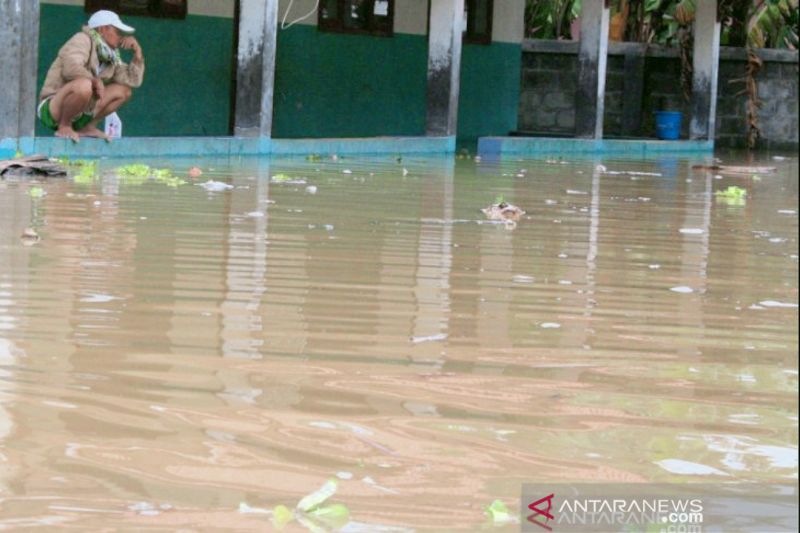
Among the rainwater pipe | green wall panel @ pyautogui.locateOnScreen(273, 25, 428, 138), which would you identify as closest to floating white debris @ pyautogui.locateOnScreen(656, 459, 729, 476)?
the rainwater pipe

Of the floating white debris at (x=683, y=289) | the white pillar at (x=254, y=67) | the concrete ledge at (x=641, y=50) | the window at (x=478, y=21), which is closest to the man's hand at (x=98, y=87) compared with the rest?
the white pillar at (x=254, y=67)

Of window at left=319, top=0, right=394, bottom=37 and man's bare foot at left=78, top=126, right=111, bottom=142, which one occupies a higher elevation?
window at left=319, top=0, right=394, bottom=37

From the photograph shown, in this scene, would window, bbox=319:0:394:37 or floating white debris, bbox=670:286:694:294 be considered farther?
window, bbox=319:0:394:37

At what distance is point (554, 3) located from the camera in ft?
91.4

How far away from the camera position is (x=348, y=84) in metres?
20.4

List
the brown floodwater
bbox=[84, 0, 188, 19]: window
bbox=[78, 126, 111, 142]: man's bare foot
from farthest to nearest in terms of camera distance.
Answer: bbox=[84, 0, 188, 19]: window < bbox=[78, 126, 111, 142]: man's bare foot < the brown floodwater

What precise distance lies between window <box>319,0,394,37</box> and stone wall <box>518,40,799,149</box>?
15.8 feet

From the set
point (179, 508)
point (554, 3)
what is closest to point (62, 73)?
point (179, 508)

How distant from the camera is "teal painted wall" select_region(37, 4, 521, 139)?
57.2ft

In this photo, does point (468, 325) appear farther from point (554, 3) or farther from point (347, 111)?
point (554, 3)

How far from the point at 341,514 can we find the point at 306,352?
5.92 ft

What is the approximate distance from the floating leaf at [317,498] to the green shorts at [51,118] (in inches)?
438

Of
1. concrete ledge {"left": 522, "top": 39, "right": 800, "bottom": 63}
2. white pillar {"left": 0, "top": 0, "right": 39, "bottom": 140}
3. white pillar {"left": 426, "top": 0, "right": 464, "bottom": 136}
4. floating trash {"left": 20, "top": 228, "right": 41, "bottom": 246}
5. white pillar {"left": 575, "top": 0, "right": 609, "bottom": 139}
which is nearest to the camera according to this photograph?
floating trash {"left": 20, "top": 228, "right": 41, "bottom": 246}

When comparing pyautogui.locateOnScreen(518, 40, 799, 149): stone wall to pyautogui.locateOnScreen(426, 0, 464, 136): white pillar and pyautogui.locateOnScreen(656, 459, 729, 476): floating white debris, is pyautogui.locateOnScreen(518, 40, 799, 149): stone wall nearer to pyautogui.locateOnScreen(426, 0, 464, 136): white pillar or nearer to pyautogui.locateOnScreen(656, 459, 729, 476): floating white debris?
pyautogui.locateOnScreen(426, 0, 464, 136): white pillar
